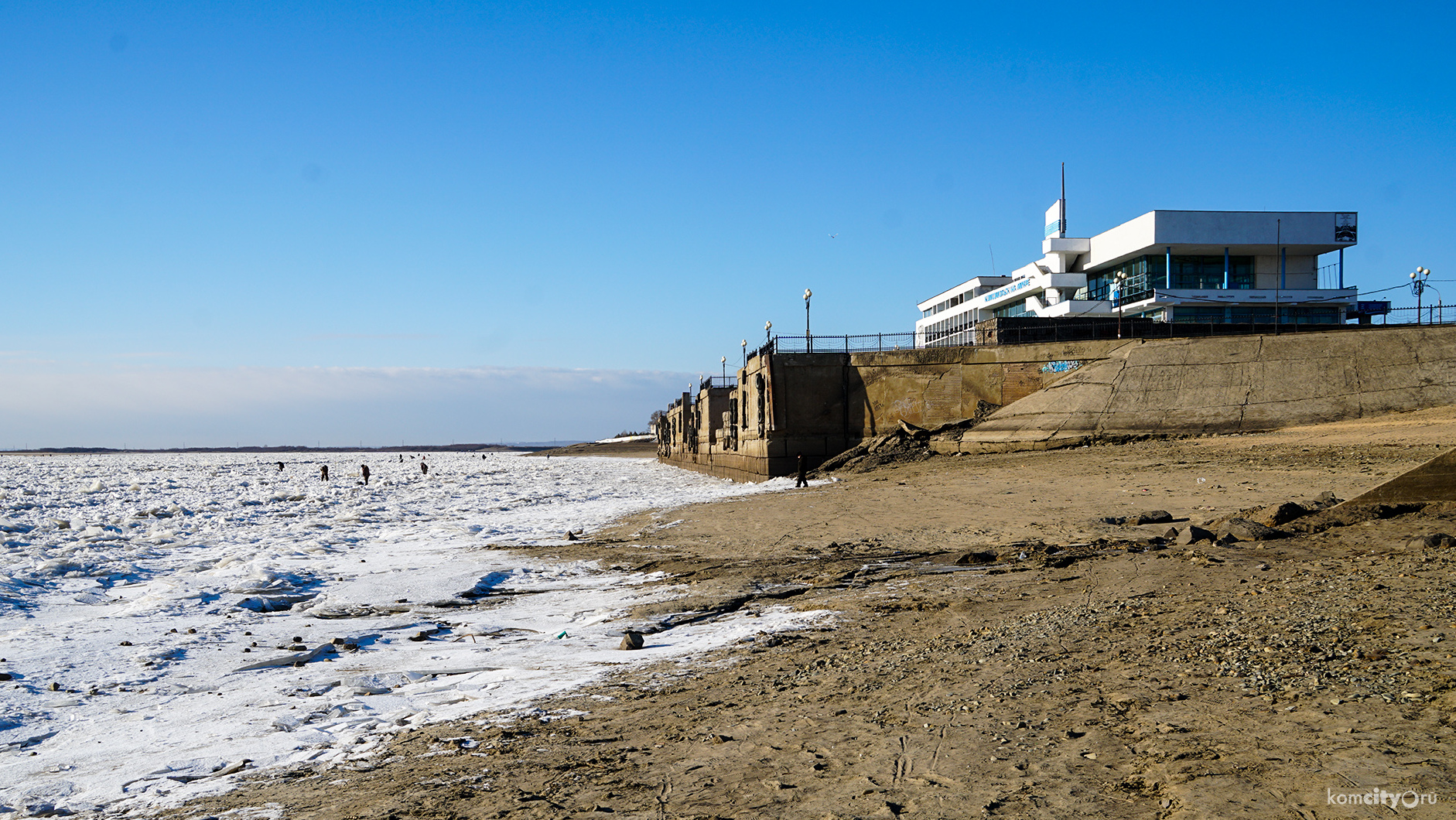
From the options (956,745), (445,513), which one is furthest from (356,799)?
(445,513)

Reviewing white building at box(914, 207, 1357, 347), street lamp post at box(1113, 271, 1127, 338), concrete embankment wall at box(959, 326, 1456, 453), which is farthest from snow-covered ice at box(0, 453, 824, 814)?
white building at box(914, 207, 1357, 347)

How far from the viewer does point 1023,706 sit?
15.5ft

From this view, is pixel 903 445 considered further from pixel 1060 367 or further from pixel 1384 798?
pixel 1384 798

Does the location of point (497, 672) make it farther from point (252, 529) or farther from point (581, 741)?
→ point (252, 529)

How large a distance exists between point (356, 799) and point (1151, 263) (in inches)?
2529

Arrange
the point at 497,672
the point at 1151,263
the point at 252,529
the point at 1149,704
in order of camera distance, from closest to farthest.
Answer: the point at 1149,704 < the point at 497,672 < the point at 252,529 < the point at 1151,263

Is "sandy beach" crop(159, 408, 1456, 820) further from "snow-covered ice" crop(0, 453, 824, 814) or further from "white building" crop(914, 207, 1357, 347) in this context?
"white building" crop(914, 207, 1357, 347)

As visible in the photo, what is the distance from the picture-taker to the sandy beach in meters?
3.67

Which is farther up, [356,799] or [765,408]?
[765,408]

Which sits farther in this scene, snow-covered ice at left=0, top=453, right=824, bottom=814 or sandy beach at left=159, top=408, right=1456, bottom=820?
snow-covered ice at left=0, top=453, right=824, bottom=814

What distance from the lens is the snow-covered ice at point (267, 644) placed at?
5168mm

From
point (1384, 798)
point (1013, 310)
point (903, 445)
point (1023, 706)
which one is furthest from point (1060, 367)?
point (1013, 310)

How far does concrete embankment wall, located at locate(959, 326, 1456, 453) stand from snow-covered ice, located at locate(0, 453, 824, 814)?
52.5 feet

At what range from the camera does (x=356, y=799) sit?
4109 mm
